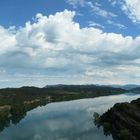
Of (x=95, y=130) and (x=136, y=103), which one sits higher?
(x=136, y=103)

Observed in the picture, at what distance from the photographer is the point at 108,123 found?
14525 centimetres

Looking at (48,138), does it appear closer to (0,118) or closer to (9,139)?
(9,139)

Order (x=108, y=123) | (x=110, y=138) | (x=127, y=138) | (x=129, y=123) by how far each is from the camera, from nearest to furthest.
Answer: (x=127, y=138)
(x=110, y=138)
(x=129, y=123)
(x=108, y=123)

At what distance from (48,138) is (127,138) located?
97.7 ft

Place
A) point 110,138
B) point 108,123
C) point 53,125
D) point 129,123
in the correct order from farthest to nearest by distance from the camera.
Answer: point 53,125, point 108,123, point 129,123, point 110,138

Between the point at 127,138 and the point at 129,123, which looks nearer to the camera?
the point at 127,138

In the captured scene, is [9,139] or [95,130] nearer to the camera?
[9,139]

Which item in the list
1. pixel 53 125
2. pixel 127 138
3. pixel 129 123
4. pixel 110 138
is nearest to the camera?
pixel 127 138

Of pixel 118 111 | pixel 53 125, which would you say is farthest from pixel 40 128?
pixel 118 111

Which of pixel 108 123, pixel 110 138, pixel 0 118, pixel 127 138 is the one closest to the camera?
pixel 127 138

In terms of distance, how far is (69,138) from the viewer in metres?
123

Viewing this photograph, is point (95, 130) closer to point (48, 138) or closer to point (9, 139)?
point (48, 138)

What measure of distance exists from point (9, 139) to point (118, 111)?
52388 mm

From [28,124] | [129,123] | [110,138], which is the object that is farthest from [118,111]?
[28,124]
